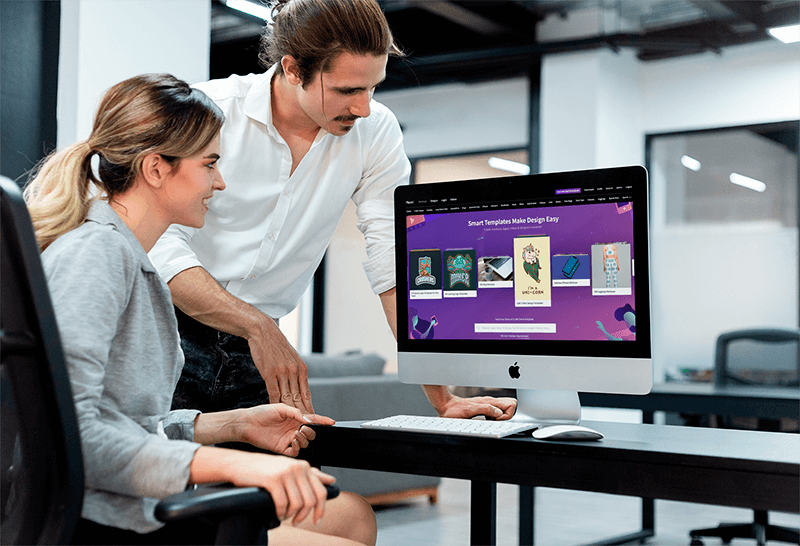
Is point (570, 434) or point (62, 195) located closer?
point (62, 195)

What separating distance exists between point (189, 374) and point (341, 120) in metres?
0.62

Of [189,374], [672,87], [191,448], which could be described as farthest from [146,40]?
[672,87]

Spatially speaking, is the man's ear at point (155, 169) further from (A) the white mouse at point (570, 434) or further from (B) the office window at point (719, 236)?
(B) the office window at point (719, 236)

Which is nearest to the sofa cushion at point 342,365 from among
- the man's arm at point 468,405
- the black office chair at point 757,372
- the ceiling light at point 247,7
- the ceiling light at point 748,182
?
the black office chair at point 757,372

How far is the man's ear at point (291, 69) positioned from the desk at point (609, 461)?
741 mm

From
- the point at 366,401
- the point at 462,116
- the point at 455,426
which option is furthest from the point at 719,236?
the point at 455,426

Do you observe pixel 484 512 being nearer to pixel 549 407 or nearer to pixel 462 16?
pixel 549 407

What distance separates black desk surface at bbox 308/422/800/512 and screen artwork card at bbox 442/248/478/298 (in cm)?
36

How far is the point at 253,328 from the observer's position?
1.60 metres

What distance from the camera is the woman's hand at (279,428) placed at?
1.48 meters

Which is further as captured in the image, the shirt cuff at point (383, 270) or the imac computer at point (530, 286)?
the shirt cuff at point (383, 270)

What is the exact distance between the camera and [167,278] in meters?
1.65

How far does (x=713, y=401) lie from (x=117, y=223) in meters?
2.73

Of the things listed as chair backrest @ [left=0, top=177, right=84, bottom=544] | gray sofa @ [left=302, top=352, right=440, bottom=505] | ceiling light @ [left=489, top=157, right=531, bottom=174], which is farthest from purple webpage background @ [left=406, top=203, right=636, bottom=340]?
ceiling light @ [left=489, top=157, right=531, bottom=174]
